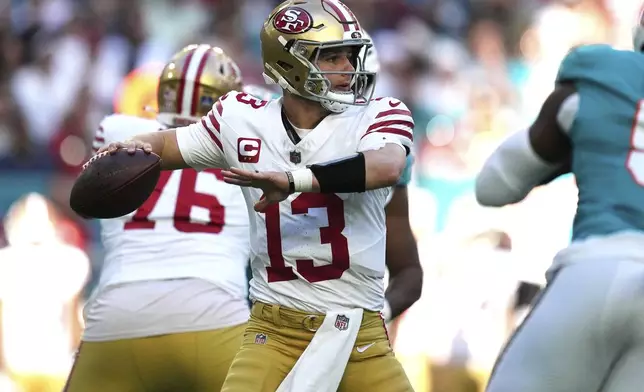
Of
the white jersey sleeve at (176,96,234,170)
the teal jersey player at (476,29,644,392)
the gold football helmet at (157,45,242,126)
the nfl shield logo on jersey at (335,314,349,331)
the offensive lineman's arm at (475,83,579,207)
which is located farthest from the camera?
the gold football helmet at (157,45,242,126)

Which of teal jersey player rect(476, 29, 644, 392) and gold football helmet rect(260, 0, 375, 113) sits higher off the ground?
gold football helmet rect(260, 0, 375, 113)

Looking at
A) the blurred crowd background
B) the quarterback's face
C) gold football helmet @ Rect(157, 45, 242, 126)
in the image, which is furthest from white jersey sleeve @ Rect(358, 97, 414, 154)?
the blurred crowd background

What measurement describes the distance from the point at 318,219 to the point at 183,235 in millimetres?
1092

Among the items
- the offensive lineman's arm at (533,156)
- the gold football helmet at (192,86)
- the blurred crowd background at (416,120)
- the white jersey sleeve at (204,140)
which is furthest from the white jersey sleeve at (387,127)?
the blurred crowd background at (416,120)

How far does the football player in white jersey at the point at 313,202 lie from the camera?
12.6ft

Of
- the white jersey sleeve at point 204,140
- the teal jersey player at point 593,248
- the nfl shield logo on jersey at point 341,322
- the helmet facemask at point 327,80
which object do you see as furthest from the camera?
the white jersey sleeve at point 204,140

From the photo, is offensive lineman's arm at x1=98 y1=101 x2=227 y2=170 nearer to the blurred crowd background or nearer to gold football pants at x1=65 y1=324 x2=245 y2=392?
gold football pants at x1=65 y1=324 x2=245 y2=392

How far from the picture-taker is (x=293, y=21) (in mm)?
4086

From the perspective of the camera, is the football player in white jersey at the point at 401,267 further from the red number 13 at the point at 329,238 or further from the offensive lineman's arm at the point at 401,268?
the red number 13 at the point at 329,238

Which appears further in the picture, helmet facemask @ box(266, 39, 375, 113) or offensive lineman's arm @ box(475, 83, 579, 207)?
helmet facemask @ box(266, 39, 375, 113)

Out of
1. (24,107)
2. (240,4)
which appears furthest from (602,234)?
(240,4)

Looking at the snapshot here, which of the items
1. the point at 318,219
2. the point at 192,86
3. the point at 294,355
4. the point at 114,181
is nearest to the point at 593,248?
the point at 318,219

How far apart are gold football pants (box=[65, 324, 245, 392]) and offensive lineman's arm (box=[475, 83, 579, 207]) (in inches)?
46.7

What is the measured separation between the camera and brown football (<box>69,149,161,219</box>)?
3.90 metres
